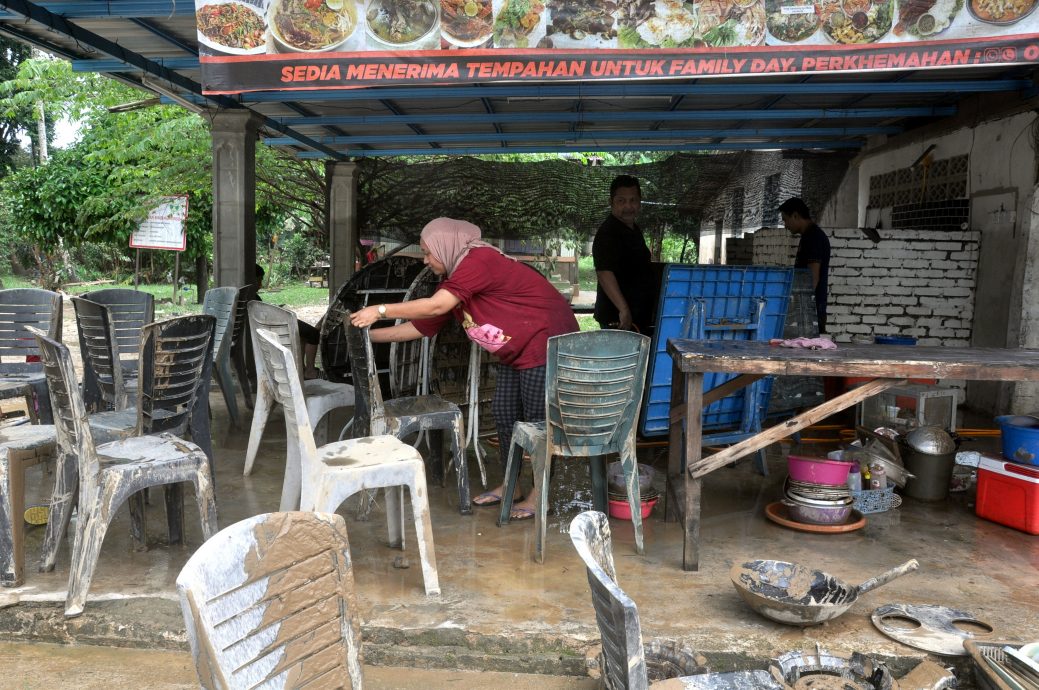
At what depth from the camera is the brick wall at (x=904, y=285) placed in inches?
300

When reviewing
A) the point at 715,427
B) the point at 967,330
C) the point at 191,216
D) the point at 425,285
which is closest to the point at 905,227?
the point at 967,330

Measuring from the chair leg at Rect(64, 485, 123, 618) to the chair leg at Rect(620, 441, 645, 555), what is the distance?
7.31ft

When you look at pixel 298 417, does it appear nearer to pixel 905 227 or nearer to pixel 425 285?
pixel 425 285

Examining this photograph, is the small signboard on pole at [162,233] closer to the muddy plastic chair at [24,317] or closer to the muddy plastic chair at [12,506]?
the muddy plastic chair at [24,317]

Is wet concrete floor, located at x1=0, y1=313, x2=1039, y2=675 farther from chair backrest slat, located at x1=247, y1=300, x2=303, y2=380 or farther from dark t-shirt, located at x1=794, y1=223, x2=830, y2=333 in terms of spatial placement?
dark t-shirt, located at x1=794, y1=223, x2=830, y2=333

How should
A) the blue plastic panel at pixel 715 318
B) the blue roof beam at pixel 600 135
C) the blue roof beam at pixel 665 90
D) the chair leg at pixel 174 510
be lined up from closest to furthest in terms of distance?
the chair leg at pixel 174 510 < the blue plastic panel at pixel 715 318 < the blue roof beam at pixel 665 90 < the blue roof beam at pixel 600 135

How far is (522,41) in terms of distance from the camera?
4605 mm

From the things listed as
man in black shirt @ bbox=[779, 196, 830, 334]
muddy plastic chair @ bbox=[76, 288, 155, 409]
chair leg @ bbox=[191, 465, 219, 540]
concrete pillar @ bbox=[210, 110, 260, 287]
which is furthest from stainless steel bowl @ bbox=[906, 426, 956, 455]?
concrete pillar @ bbox=[210, 110, 260, 287]

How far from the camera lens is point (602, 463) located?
13.5 feet

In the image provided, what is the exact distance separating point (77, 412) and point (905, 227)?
26.9ft

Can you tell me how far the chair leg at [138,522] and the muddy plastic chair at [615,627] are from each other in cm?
255

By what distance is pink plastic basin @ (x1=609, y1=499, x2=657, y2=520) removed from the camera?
173 inches

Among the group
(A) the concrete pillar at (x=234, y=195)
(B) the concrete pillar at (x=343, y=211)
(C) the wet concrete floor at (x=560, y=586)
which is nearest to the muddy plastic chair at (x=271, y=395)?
(C) the wet concrete floor at (x=560, y=586)

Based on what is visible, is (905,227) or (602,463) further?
(905,227)
